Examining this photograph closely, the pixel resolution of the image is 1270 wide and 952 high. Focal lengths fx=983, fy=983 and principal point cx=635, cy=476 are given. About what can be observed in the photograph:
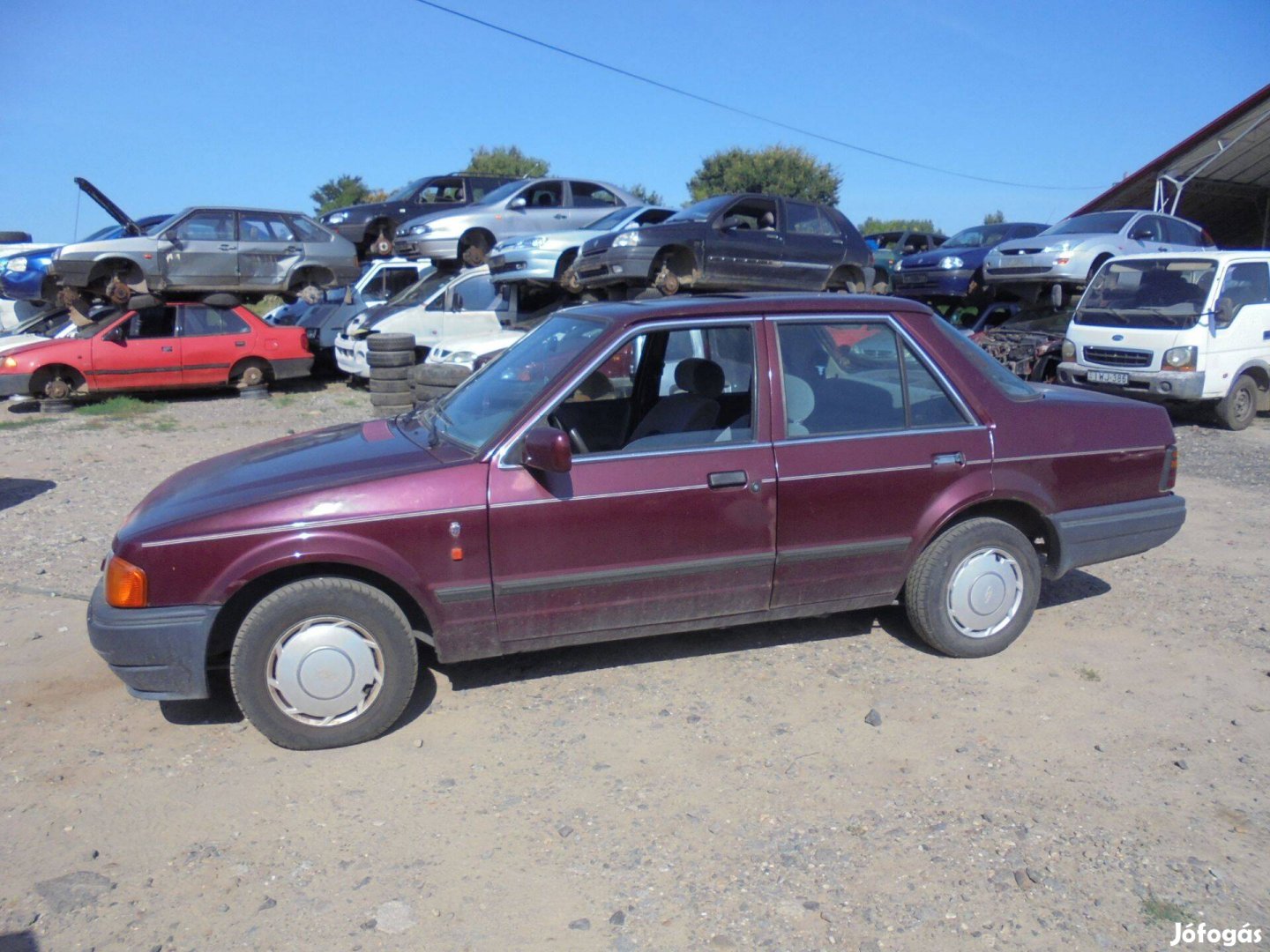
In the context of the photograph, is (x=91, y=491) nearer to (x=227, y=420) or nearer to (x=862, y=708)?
(x=227, y=420)

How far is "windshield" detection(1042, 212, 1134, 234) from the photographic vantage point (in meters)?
14.6

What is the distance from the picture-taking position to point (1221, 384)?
10797 millimetres

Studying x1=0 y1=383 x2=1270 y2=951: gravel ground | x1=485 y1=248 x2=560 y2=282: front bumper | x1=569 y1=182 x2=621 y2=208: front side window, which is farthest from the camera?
x1=569 y1=182 x2=621 y2=208: front side window

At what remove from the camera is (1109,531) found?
4.82 metres

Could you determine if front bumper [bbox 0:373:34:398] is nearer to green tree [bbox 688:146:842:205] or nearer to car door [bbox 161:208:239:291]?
car door [bbox 161:208:239:291]

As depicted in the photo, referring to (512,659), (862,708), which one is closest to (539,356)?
(512,659)

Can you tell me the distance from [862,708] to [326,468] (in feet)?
8.08

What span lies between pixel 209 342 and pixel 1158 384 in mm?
12459

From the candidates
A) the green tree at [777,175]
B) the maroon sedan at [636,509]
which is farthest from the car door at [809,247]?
the green tree at [777,175]

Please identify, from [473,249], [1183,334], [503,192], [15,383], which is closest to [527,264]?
[473,249]

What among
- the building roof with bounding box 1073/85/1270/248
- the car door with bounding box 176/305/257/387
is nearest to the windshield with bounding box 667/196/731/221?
the car door with bounding box 176/305/257/387

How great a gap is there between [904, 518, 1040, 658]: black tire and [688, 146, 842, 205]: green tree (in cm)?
5015

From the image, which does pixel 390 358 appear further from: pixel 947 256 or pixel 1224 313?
pixel 947 256

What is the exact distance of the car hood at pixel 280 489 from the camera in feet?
12.1
